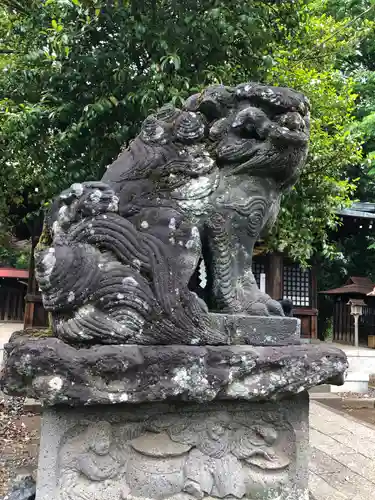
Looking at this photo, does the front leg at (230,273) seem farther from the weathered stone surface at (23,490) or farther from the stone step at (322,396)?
the stone step at (322,396)

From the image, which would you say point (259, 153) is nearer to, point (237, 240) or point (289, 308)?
point (237, 240)

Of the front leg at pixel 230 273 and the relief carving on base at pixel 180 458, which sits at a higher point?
the front leg at pixel 230 273

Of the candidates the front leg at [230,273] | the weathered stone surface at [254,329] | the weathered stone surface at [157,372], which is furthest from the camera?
the front leg at [230,273]

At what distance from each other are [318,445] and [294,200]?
2.91 meters

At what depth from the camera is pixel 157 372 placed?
200 cm

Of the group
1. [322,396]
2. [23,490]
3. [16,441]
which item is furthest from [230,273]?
[322,396]

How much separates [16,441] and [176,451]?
3.87 metres

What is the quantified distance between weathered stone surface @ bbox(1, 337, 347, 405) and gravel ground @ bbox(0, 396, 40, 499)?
1927mm

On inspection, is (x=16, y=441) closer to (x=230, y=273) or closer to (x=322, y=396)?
(x=230, y=273)

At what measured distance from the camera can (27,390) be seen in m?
1.95

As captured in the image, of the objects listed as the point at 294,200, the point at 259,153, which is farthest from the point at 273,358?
the point at 294,200

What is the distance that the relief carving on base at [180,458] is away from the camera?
6.78 feet

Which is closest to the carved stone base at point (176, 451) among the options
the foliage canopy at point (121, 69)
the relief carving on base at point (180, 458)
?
the relief carving on base at point (180, 458)

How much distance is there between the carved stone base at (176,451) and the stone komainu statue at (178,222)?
384 mm
